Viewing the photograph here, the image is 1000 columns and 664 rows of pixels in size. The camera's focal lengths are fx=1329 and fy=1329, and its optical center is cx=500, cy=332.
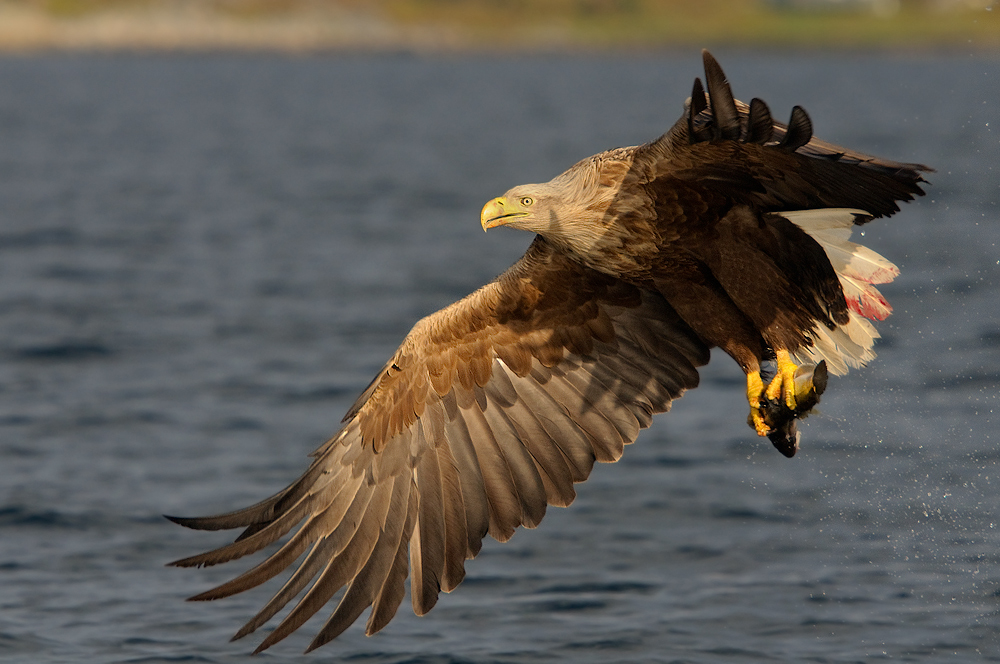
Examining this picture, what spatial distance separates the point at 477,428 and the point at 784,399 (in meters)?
1.42

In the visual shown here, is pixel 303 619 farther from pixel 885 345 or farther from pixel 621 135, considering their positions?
pixel 621 135

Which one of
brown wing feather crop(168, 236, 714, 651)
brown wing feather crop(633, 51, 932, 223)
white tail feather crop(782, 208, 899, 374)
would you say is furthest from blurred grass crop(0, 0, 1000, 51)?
brown wing feather crop(633, 51, 932, 223)

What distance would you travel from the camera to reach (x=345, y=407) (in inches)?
409

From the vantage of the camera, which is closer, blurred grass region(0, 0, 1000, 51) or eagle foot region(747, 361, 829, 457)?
eagle foot region(747, 361, 829, 457)

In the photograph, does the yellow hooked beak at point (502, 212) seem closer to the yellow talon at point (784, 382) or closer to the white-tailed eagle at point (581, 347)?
the white-tailed eagle at point (581, 347)

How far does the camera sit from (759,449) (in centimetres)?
931

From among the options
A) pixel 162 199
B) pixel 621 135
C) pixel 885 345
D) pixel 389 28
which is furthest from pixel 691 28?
pixel 885 345

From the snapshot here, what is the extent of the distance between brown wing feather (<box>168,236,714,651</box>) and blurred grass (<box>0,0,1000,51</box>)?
9562 cm

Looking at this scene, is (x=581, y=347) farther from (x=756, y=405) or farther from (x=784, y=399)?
(x=784, y=399)

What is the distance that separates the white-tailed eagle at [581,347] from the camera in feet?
17.1

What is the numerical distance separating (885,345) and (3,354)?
786cm

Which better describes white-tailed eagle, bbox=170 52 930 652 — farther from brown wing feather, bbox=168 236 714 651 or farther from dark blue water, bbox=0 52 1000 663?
dark blue water, bbox=0 52 1000 663

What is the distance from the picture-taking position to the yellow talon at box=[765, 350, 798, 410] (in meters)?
5.59

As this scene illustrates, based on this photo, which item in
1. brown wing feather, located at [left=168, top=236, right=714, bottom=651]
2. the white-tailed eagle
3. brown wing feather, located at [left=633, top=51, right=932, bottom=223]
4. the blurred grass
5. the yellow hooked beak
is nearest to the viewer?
brown wing feather, located at [left=633, top=51, right=932, bottom=223]
